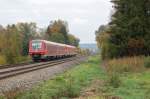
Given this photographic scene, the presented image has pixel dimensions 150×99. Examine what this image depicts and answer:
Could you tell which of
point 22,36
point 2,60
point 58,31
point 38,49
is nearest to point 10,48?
point 38,49

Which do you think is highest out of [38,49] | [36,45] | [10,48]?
[36,45]

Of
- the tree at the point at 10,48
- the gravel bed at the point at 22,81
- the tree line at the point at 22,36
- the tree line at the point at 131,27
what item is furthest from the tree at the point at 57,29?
the gravel bed at the point at 22,81

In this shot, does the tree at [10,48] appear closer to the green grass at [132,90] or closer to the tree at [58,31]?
the green grass at [132,90]

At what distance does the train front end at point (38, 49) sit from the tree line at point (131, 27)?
40.5 ft

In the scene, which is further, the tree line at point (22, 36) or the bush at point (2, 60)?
the tree line at point (22, 36)

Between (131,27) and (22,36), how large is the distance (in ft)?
285

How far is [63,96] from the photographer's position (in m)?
16.0

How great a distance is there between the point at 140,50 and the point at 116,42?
285 cm

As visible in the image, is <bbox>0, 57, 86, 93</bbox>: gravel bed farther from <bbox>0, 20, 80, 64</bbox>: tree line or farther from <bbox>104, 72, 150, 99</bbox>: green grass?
<bbox>0, 20, 80, 64</bbox>: tree line

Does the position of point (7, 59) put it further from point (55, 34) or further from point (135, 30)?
point (55, 34)

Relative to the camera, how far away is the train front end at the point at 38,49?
57719mm

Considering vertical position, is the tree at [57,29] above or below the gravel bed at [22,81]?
above

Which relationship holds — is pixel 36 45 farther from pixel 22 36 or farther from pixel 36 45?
pixel 22 36

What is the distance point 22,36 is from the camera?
13100 cm
